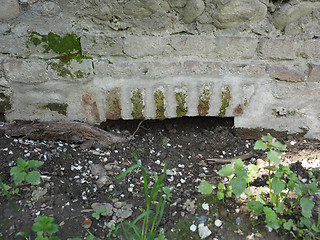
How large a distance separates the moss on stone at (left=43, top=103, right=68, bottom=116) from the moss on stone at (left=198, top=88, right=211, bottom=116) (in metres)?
0.87

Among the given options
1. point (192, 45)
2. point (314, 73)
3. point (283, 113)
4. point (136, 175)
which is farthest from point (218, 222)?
point (314, 73)

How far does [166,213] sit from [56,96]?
39.5 inches

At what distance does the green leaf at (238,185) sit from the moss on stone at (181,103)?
2.17ft

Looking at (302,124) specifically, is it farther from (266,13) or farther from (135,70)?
(135,70)

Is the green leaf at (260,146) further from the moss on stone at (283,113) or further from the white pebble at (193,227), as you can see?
the moss on stone at (283,113)

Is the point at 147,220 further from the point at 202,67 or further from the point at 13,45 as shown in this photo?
the point at 13,45

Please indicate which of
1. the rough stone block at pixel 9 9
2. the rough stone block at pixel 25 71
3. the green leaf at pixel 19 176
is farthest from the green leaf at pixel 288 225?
the rough stone block at pixel 9 9

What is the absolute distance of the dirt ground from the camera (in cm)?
139

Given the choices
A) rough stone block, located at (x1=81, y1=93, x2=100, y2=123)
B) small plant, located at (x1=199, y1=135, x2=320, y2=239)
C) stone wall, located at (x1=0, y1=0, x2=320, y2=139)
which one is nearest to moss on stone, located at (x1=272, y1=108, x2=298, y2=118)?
stone wall, located at (x1=0, y1=0, x2=320, y2=139)

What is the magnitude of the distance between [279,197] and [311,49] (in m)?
0.95

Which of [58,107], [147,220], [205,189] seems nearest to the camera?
[147,220]

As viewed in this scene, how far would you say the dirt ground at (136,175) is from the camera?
1.39 meters

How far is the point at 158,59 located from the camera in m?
1.80

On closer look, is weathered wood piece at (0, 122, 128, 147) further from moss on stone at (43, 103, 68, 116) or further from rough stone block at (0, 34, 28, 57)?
rough stone block at (0, 34, 28, 57)
